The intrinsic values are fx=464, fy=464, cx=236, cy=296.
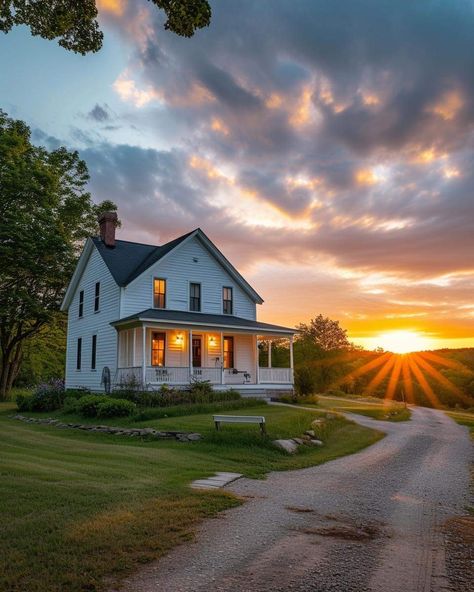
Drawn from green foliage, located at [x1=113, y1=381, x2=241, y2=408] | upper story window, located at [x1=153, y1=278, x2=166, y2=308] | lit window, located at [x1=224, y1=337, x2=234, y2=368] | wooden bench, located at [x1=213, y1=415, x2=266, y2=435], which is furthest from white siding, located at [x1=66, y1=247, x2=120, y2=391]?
wooden bench, located at [x1=213, y1=415, x2=266, y2=435]

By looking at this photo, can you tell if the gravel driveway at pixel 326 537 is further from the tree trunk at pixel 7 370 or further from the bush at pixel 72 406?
the tree trunk at pixel 7 370

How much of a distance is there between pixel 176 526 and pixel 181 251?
71.7 ft

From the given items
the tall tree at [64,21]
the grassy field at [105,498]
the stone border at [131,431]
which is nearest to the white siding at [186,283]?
the stone border at [131,431]

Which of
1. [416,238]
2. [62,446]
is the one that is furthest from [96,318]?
[416,238]

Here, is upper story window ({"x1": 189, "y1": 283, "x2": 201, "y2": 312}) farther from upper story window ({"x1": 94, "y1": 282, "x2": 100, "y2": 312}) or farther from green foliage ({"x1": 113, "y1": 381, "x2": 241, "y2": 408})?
green foliage ({"x1": 113, "y1": 381, "x2": 241, "y2": 408})

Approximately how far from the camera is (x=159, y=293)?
25578 millimetres

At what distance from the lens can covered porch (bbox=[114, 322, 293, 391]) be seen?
22.1 metres

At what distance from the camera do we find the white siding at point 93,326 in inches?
983

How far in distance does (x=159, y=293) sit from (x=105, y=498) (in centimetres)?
1946

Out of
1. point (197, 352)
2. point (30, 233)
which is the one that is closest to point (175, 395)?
point (197, 352)

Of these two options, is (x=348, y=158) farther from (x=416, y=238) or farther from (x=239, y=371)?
(x=239, y=371)

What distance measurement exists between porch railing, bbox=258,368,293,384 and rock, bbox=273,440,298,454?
13.4 m

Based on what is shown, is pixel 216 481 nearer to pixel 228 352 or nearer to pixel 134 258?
pixel 228 352

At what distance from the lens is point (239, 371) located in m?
26.1
